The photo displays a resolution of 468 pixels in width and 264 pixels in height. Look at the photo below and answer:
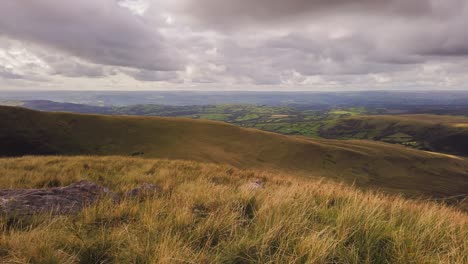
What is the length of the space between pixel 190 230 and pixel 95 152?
171 feet

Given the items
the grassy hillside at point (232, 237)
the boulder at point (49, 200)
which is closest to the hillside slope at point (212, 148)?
the boulder at point (49, 200)

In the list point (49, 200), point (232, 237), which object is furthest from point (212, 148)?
point (232, 237)

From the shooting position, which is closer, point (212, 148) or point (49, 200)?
point (49, 200)

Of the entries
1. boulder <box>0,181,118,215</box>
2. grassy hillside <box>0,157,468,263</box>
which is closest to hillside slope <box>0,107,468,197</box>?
boulder <box>0,181,118,215</box>

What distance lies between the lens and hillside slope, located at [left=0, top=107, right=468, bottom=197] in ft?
159

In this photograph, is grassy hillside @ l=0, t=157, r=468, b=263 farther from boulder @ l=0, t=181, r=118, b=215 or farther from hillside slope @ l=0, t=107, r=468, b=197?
hillside slope @ l=0, t=107, r=468, b=197

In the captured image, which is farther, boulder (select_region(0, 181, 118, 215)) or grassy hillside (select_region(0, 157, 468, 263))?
boulder (select_region(0, 181, 118, 215))

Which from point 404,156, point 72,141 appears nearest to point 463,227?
point 72,141

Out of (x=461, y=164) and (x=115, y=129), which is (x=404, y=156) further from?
(x=115, y=129)

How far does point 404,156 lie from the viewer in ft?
292

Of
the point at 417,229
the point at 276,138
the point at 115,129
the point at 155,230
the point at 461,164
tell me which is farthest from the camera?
the point at 461,164

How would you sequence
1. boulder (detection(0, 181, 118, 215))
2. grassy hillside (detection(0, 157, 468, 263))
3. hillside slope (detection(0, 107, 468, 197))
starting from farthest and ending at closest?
hillside slope (detection(0, 107, 468, 197)), boulder (detection(0, 181, 118, 215)), grassy hillside (detection(0, 157, 468, 263))

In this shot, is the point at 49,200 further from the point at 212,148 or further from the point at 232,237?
the point at 212,148

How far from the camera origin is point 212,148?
56.0 metres
